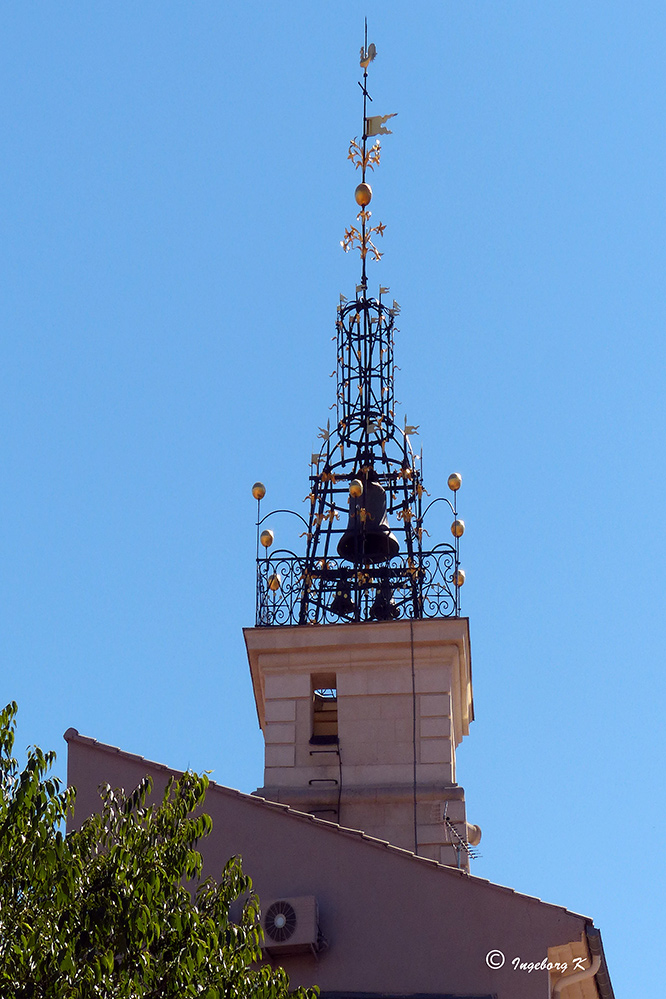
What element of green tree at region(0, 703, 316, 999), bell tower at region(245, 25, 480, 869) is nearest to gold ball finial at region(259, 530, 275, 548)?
bell tower at region(245, 25, 480, 869)

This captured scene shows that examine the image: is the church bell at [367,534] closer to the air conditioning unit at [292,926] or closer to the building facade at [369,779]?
the building facade at [369,779]

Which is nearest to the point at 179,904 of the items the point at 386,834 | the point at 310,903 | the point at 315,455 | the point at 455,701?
the point at 310,903

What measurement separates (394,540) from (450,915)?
13.6 metres

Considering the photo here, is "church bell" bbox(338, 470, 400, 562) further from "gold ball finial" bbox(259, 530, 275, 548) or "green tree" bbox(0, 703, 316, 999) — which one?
"green tree" bbox(0, 703, 316, 999)

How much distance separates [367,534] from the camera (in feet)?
113

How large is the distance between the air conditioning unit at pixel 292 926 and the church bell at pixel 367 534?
1312cm

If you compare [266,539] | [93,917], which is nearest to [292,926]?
[93,917]

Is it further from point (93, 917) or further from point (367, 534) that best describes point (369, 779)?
point (93, 917)

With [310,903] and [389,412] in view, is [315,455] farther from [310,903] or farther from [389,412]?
[310,903]

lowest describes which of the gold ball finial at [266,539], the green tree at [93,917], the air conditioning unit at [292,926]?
the green tree at [93,917]

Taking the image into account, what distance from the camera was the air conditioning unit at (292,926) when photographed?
21.3m

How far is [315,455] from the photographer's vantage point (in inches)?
1422

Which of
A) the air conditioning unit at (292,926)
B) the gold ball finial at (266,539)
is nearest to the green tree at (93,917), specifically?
the air conditioning unit at (292,926)

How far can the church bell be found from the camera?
34.3 m
